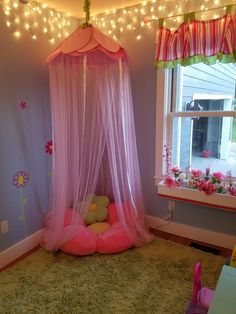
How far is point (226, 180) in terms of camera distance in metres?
2.46

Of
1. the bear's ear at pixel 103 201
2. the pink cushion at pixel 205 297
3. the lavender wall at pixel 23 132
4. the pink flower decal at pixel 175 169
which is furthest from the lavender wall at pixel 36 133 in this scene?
the pink cushion at pixel 205 297

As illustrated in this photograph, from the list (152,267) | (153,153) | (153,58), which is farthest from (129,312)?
(153,58)

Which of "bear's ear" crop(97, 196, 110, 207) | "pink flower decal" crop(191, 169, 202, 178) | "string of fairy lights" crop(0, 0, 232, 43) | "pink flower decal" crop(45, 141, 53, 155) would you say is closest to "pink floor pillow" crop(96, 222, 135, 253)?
"bear's ear" crop(97, 196, 110, 207)

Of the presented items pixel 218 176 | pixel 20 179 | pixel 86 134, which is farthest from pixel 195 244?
pixel 20 179

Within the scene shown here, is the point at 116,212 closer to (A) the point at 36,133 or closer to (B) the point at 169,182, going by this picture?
(B) the point at 169,182

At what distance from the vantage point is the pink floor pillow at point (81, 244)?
7.72ft

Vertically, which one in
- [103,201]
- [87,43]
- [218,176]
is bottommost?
[103,201]

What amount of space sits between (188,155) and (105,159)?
2.96 ft

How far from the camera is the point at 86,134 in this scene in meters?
2.46

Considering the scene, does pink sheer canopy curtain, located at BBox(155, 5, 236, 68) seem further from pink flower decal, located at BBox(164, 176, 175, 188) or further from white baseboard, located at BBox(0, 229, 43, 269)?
white baseboard, located at BBox(0, 229, 43, 269)

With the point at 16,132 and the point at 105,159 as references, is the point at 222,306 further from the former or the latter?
the point at 16,132

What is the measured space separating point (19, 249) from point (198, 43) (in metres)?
2.52

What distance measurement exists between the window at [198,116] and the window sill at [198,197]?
0.70ft

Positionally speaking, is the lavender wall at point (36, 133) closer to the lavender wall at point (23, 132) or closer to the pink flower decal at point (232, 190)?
the lavender wall at point (23, 132)
